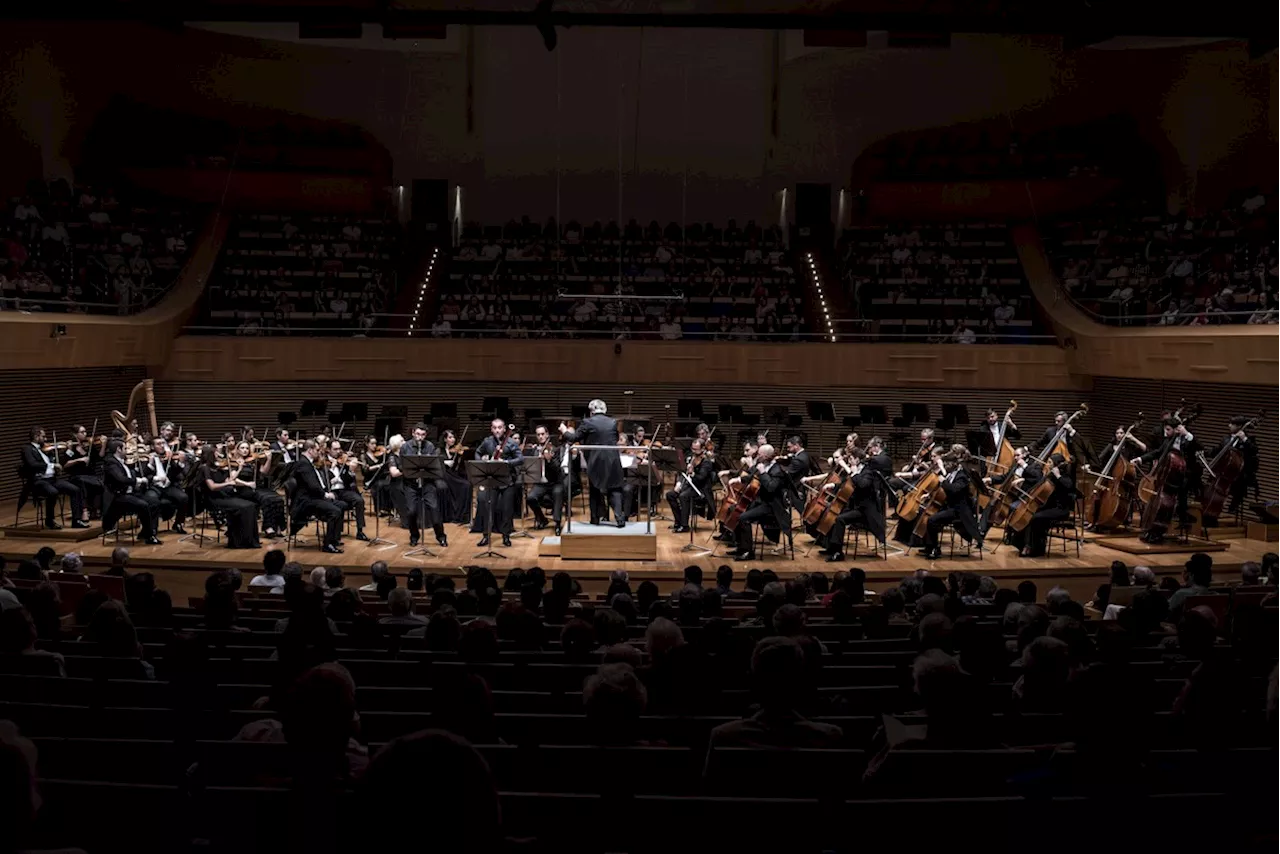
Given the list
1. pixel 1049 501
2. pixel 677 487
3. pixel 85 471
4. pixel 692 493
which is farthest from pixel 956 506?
pixel 85 471

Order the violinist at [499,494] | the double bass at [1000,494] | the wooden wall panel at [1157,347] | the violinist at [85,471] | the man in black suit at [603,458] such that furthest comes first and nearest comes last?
the wooden wall panel at [1157,347]
the violinist at [85,471]
the man in black suit at [603,458]
the violinist at [499,494]
the double bass at [1000,494]

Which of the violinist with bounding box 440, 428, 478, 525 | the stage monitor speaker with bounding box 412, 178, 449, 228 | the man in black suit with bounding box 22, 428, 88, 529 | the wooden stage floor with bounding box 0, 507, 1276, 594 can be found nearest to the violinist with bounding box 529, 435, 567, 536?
the violinist with bounding box 440, 428, 478, 525

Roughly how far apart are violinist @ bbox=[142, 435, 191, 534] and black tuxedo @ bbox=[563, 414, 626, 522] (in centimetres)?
509

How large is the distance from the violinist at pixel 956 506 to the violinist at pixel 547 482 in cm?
463

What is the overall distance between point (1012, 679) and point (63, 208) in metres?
19.6

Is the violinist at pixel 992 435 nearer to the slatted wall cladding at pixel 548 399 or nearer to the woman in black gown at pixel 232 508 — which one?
the slatted wall cladding at pixel 548 399

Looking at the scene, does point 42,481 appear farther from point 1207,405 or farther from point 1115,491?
point 1207,405

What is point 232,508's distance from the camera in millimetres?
13008

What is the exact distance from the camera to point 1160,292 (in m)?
18.7

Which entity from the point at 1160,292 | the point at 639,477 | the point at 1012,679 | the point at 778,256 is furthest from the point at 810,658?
the point at 778,256

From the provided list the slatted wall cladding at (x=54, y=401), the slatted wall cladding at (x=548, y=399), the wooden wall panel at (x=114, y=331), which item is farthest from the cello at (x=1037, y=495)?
the wooden wall panel at (x=114, y=331)

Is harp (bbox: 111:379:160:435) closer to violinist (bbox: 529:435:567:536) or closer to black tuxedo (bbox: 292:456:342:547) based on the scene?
black tuxedo (bbox: 292:456:342:547)

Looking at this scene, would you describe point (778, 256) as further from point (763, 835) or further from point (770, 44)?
point (763, 835)

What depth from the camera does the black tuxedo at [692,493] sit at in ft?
45.4
